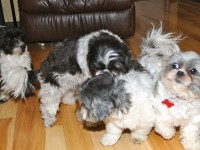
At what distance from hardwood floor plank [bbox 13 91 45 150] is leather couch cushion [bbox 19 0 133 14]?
1.17 metres

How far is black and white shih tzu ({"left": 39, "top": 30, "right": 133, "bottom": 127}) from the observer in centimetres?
180

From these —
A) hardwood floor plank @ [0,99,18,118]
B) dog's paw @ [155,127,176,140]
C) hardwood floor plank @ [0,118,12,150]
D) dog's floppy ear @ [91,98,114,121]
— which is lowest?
hardwood floor plank @ [0,99,18,118]

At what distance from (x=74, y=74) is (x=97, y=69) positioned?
27 cm

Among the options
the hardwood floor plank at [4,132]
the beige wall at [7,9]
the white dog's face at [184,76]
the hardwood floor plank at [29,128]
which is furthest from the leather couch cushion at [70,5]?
the white dog's face at [184,76]

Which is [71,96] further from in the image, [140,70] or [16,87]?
[140,70]

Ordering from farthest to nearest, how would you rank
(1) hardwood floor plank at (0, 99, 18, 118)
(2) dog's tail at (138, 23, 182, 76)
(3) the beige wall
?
(3) the beige wall < (1) hardwood floor plank at (0, 99, 18, 118) < (2) dog's tail at (138, 23, 182, 76)

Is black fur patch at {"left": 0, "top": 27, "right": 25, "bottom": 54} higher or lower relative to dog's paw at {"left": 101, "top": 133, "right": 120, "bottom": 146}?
higher

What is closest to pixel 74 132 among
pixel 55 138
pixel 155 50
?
pixel 55 138

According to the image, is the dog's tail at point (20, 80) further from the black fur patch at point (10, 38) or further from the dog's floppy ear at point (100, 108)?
the dog's floppy ear at point (100, 108)

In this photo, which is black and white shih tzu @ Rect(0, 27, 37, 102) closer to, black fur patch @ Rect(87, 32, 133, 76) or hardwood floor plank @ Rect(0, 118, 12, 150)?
hardwood floor plank @ Rect(0, 118, 12, 150)

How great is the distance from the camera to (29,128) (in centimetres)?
218

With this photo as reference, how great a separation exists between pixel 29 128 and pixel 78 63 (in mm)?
644

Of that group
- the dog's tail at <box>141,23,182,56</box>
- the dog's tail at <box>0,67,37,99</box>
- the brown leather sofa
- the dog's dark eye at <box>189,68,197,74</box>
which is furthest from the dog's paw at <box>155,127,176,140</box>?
the brown leather sofa

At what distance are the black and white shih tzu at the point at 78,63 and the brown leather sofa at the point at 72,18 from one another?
4.21 ft
